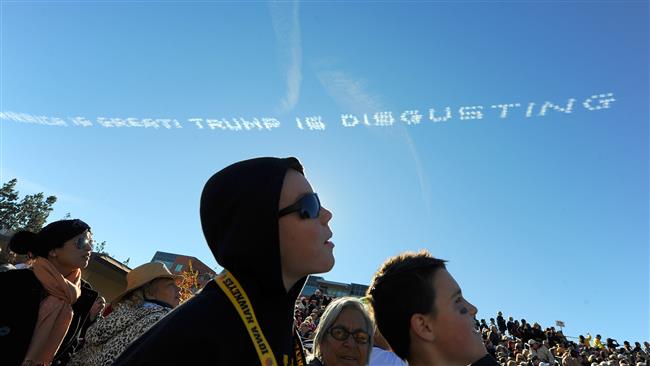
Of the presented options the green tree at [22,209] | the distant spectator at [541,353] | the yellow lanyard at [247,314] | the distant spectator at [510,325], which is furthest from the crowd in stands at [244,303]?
the green tree at [22,209]

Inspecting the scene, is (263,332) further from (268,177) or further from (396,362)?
(396,362)

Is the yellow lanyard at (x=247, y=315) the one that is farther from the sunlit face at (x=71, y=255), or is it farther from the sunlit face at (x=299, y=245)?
the sunlit face at (x=71, y=255)

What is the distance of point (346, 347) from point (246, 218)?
6.07 feet

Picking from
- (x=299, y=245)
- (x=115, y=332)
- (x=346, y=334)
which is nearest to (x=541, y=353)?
(x=346, y=334)

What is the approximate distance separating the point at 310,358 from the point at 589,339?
23.9 metres

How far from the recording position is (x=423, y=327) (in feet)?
7.61

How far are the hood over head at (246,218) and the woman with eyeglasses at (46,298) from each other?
264 cm

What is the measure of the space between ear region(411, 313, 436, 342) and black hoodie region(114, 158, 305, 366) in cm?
95

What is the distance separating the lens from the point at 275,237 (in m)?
1.55

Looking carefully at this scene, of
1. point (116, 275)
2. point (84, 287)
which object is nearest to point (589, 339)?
point (116, 275)

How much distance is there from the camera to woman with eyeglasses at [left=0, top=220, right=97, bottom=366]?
126 inches

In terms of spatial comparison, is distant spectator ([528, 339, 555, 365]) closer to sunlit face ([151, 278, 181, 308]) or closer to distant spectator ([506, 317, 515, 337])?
distant spectator ([506, 317, 515, 337])

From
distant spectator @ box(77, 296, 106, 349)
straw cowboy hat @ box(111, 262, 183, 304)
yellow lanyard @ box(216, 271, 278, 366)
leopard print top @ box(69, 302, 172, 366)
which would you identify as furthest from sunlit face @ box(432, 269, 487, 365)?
distant spectator @ box(77, 296, 106, 349)

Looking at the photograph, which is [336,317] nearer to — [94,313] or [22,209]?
[94,313]
